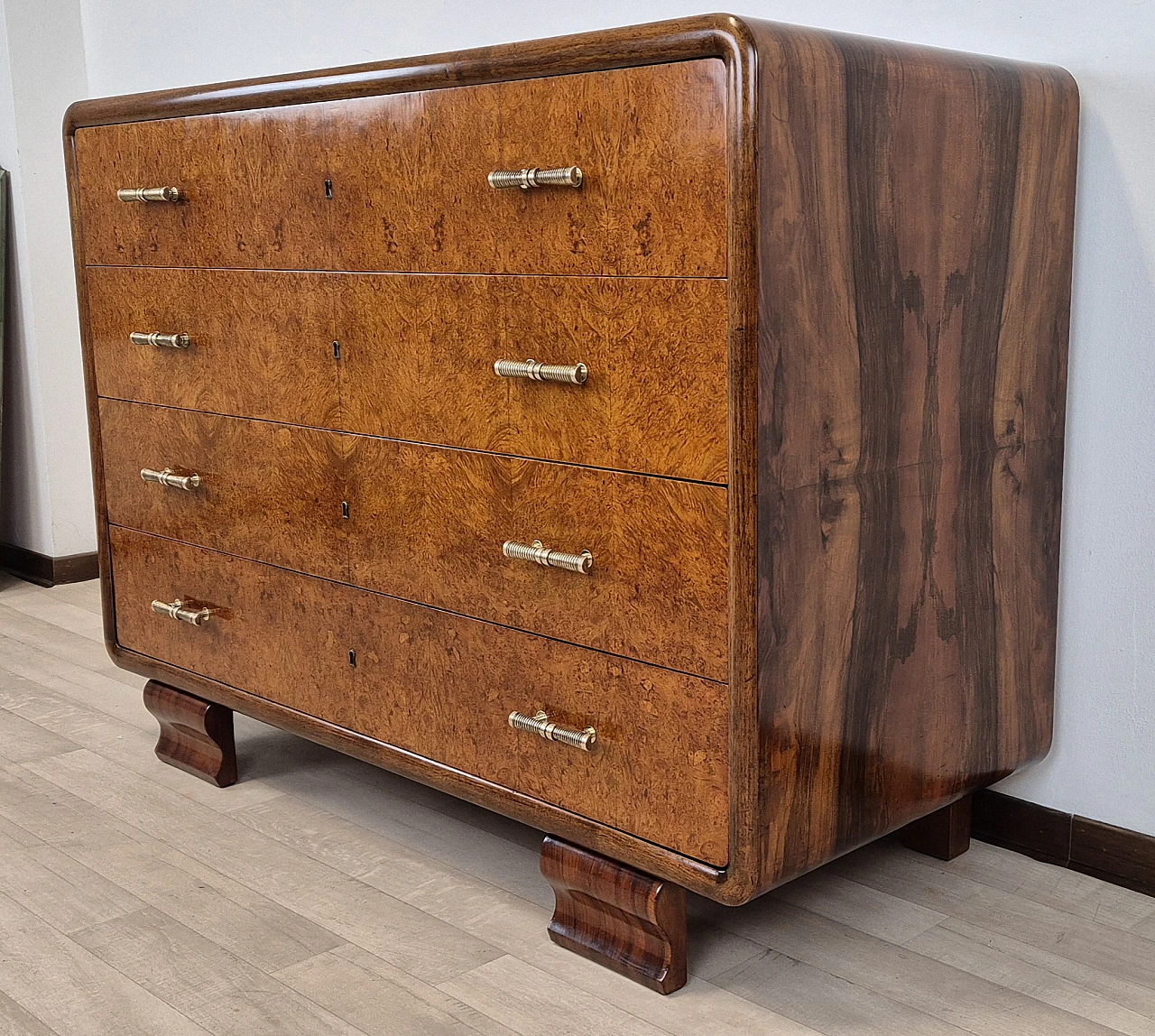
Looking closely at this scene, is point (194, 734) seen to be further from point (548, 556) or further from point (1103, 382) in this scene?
point (1103, 382)

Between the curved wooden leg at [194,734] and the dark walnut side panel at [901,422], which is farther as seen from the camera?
the curved wooden leg at [194,734]

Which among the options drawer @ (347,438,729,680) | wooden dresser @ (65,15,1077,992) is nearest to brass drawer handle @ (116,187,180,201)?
wooden dresser @ (65,15,1077,992)

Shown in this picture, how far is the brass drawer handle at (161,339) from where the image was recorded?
66.9 inches

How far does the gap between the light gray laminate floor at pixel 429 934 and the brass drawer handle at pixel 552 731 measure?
0.24 metres

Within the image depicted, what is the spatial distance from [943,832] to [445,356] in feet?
2.69

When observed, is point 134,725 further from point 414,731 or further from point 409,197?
point 409,197

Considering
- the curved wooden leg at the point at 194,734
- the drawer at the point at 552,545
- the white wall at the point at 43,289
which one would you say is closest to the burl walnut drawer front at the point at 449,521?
the drawer at the point at 552,545

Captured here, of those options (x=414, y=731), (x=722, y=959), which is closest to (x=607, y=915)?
(x=722, y=959)

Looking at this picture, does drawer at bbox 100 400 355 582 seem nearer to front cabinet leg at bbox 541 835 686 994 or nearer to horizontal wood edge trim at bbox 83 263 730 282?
horizontal wood edge trim at bbox 83 263 730 282

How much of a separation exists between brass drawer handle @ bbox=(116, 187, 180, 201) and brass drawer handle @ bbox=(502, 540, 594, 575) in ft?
2.20

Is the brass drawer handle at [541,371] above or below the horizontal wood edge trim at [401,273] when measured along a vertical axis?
below

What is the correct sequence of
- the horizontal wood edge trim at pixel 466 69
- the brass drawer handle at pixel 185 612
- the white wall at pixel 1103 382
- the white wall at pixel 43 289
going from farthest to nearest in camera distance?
the white wall at pixel 43 289, the brass drawer handle at pixel 185 612, the white wall at pixel 1103 382, the horizontal wood edge trim at pixel 466 69

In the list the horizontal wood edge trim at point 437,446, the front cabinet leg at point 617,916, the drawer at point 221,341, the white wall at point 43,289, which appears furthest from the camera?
the white wall at point 43,289

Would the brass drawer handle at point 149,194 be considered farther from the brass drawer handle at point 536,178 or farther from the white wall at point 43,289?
the white wall at point 43,289
